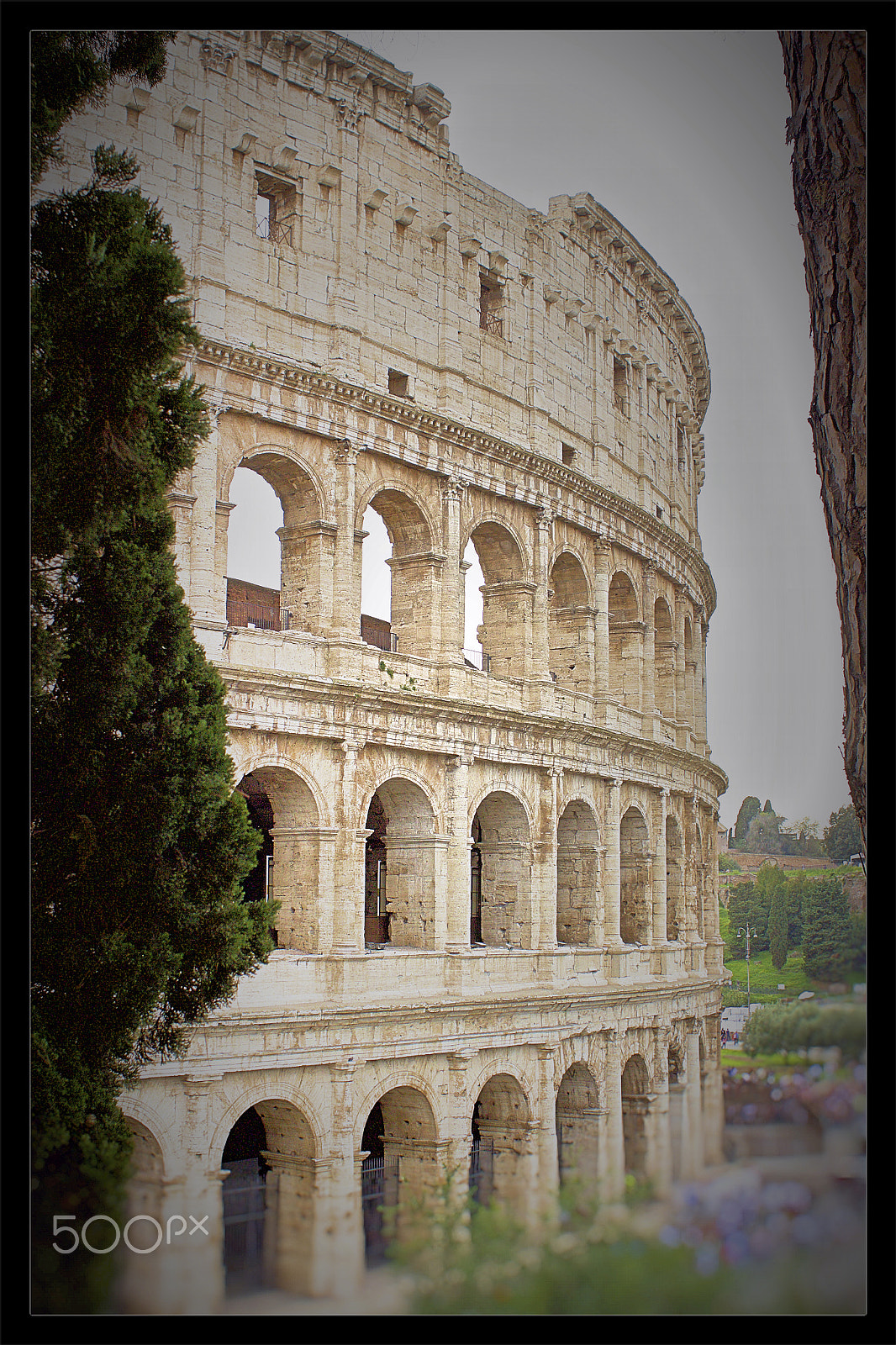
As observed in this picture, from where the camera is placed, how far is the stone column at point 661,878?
68.7 feet

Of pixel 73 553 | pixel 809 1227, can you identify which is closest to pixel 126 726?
pixel 73 553

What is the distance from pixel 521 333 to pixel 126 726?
406 inches

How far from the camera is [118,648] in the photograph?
1003 centimetres

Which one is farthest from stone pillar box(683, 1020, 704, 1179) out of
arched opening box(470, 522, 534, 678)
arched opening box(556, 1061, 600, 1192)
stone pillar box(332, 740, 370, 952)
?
arched opening box(470, 522, 534, 678)

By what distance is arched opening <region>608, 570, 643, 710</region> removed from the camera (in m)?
21.6

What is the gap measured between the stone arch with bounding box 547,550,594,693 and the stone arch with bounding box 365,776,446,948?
156 inches

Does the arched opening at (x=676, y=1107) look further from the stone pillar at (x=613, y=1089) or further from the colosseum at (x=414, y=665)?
the stone pillar at (x=613, y=1089)

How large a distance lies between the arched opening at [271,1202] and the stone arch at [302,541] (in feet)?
17.2

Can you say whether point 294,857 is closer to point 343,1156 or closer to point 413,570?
→ point 343,1156

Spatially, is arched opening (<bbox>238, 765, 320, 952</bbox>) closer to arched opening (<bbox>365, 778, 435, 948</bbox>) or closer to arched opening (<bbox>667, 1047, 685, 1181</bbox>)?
arched opening (<bbox>365, 778, 435, 948</bbox>)

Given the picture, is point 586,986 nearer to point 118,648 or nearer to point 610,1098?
point 610,1098

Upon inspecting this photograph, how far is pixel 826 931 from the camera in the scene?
1083 cm
